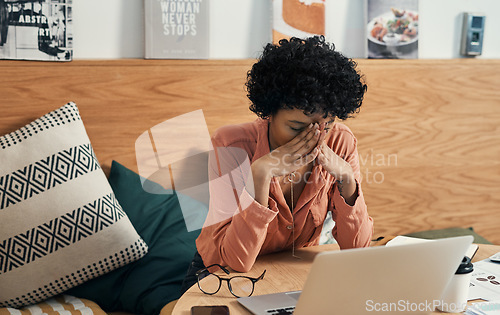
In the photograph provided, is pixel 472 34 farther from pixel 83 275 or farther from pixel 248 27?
pixel 83 275

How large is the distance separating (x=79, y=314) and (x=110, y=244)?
0.24 m

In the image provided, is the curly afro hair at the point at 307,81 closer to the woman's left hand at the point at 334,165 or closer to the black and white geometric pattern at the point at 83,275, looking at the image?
the woman's left hand at the point at 334,165

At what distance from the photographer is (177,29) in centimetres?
207

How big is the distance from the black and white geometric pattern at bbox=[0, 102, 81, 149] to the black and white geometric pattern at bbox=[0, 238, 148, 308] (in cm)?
46

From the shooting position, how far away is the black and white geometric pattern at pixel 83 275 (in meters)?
1.66

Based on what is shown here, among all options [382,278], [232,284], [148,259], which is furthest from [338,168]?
[148,259]

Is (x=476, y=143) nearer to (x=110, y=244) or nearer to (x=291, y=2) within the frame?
(x=291, y=2)

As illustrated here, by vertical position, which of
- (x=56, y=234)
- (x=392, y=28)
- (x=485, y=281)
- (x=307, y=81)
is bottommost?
(x=56, y=234)

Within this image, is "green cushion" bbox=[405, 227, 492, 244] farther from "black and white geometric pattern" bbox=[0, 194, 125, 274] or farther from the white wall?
"black and white geometric pattern" bbox=[0, 194, 125, 274]

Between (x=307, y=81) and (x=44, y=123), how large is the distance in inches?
36.2

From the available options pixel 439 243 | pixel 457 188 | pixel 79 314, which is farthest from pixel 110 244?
pixel 457 188

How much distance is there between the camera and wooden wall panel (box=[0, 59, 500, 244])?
1.95 meters

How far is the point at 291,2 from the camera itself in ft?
7.20

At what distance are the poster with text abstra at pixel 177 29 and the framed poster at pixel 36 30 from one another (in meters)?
0.29
